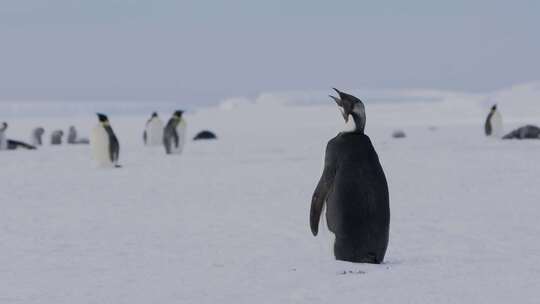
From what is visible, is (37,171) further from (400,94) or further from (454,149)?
(400,94)

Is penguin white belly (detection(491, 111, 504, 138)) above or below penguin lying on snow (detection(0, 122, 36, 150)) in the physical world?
above

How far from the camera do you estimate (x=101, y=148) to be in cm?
1441

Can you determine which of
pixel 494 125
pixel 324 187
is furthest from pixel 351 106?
pixel 494 125

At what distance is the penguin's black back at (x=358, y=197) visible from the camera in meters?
4.82

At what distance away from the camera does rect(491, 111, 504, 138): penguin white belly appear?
22.7 m

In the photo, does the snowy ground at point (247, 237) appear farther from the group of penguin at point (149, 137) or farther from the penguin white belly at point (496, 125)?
the penguin white belly at point (496, 125)

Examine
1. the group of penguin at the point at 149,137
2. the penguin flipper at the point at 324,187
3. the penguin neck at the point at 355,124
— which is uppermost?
the group of penguin at the point at 149,137

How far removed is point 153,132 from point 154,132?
4cm

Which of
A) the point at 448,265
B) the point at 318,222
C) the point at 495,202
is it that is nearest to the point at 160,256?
the point at 318,222

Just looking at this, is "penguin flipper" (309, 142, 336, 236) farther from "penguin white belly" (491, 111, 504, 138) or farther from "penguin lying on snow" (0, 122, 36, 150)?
"penguin white belly" (491, 111, 504, 138)

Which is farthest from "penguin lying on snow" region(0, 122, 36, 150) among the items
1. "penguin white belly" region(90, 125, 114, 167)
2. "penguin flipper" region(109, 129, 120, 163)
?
"penguin flipper" region(109, 129, 120, 163)

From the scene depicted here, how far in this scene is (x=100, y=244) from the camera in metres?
5.94

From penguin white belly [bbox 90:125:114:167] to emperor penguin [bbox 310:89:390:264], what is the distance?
9790 millimetres

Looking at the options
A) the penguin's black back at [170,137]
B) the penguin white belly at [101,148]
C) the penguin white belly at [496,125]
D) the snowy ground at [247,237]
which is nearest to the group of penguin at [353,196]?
the snowy ground at [247,237]
